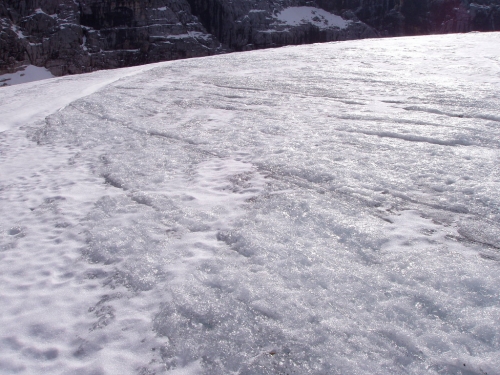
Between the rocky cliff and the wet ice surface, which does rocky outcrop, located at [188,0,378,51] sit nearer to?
the rocky cliff

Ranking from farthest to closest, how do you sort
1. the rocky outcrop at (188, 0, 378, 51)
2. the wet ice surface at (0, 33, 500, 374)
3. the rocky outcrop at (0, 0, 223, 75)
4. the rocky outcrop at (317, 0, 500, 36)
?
the rocky outcrop at (317, 0, 500, 36) < the rocky outcrop at (188, 0, 378, 51) < the rocky outcrop at (0, 0, 223, 75) < the wet ice surface at (0, 33, 500, 374)

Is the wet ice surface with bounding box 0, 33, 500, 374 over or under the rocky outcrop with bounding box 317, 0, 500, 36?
under

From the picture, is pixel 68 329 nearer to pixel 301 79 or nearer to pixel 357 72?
pixel 301 79

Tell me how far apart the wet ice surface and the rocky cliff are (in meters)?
60.0

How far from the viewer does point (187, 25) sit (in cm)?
6400

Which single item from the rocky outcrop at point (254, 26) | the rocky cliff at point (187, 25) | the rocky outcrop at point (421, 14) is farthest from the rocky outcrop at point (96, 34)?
the rocky outcrop at point (421, 14)

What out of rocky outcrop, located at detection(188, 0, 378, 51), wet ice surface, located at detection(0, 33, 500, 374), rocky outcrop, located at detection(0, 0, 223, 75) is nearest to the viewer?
wet ice surface, located at detection(0, 33, 500, 374)

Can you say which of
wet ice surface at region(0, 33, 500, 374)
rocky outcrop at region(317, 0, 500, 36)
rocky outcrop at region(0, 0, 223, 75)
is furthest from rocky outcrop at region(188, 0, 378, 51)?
wet ice surface at region(0, 33, 500, 374)

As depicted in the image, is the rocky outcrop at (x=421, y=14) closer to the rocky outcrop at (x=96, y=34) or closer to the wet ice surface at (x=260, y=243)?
the rocky outcrop at (x=96, y=34)

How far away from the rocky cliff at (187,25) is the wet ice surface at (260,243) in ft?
197

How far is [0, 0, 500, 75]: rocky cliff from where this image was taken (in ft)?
185

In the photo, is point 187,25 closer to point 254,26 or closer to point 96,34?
point 254,26

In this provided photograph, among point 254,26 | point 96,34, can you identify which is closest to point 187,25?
point 254,26

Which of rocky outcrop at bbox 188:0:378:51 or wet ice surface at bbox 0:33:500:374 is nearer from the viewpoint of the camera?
wet ice surface at bbox 0:33:500:374
